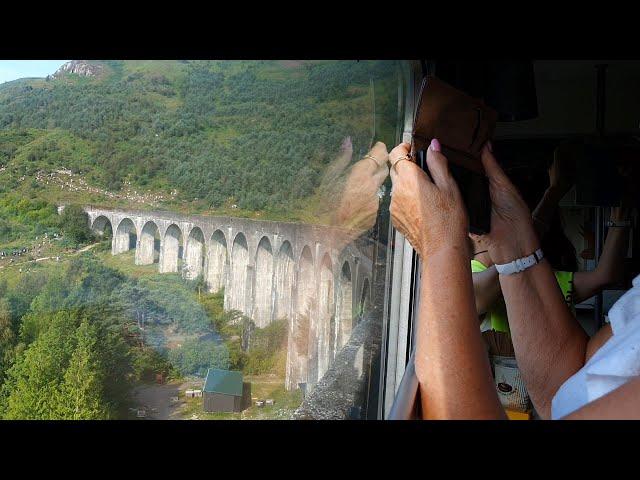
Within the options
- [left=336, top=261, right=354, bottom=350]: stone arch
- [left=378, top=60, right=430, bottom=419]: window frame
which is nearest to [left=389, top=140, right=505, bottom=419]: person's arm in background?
Answer: [left=378, top=60, right=430, bottom=419]: window frame

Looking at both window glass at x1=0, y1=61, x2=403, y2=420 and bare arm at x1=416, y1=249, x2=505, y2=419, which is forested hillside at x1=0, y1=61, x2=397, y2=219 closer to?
window glass at x1=0, y1=61, x2=403, y2=420

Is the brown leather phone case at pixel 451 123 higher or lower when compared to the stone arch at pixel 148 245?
higher

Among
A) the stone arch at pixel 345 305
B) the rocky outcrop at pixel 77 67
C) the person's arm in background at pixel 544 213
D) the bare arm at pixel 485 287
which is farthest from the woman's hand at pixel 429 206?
the stone arch at pixel 345 305

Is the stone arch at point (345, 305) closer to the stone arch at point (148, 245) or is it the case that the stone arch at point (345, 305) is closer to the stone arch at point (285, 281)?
the stone arch at point (285, 281)

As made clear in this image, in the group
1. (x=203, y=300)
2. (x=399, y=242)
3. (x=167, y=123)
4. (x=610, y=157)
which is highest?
(x=167, y=123)
